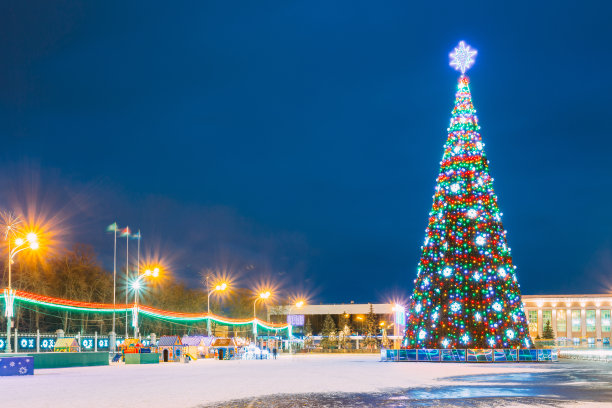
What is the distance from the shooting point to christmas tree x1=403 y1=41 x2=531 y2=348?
43469 mm

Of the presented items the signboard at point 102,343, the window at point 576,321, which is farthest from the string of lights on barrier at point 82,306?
the window at point 576,321

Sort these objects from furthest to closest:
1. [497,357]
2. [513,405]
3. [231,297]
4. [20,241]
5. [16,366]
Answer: [231,297] → [497,357] → [20,241] → [16,366] → [513,405]

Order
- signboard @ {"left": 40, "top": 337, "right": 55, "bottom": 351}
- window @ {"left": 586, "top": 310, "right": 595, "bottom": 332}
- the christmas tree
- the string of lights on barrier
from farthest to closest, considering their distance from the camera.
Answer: window @ {"left": 586, "top": 310, "right": 595, "bottom": 332}
signboard @ {"left": 40, "top": 337, "right": 55, "bottom": 351}
the christmas tree
the string of lights on barrier

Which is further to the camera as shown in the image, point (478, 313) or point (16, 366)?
point (478, 313)

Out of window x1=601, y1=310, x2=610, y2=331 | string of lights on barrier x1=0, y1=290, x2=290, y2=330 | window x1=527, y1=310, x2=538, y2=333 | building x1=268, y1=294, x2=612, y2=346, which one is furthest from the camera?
window x1=527, y1=310, x2=538, y2=333

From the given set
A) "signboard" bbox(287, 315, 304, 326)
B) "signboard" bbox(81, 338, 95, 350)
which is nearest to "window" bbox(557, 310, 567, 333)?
"signboard" bbox(287, 315, 304, 326)

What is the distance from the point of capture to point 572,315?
13675 cm

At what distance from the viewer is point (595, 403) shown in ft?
54.5

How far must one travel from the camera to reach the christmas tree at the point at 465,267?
43.5 meters

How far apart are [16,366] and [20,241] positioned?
6.55 meters

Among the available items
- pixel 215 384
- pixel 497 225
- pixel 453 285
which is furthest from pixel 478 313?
pixel 215 384

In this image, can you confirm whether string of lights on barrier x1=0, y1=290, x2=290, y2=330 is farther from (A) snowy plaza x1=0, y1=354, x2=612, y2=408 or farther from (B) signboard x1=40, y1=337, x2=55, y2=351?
(A) snowy plaza x1=0, y1=354, x2=612, y2=408

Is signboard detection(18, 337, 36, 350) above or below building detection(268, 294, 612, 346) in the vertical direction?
above

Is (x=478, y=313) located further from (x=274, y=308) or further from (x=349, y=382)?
(x=274, y=308)
